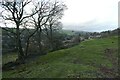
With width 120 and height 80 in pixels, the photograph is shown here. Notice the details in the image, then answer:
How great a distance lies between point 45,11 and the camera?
42562 mm

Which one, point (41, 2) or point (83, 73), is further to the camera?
point (41, 2)

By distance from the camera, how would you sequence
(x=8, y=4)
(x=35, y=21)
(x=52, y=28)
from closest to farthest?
1. (x=8, y=4)
2. (x=35, y=21)
3. (x=52, y=28)

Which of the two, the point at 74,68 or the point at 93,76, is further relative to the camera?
the point at 74,68

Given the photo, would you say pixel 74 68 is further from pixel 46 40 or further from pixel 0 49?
pixel 46 40

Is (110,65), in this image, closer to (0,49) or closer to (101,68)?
(101,68)

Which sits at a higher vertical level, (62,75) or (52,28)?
(52,28)

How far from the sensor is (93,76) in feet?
64.8

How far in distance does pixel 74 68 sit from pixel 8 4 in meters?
18.2

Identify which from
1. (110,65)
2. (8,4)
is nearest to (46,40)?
(8,4)

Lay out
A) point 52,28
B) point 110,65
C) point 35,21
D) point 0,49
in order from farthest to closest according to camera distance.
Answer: point 52,28
point 0,49
point 35,21
point 110,65

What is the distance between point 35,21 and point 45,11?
8.87 metres

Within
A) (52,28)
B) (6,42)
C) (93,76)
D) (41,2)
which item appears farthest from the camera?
(52,28)

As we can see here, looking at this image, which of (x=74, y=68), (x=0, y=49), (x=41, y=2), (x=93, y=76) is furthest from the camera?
(x=0, y=49)

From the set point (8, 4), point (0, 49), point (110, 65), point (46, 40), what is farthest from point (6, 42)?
point (110, 65)
